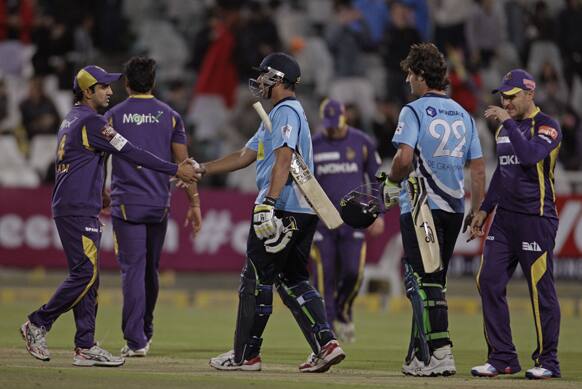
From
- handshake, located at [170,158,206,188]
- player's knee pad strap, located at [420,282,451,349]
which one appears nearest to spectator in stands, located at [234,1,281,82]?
handshake, located at [170,158,206,188]

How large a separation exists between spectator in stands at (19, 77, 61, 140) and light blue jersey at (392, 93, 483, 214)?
1279cm

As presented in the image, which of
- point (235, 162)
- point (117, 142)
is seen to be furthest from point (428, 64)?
point (117, 142)

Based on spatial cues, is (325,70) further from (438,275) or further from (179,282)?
(438,275)

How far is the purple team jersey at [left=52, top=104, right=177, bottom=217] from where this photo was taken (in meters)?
10.3

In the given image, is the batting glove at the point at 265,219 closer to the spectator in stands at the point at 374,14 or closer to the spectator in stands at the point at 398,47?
the spectator in stands at the point at 398,47

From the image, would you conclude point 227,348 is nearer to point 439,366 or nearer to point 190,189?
point 190,189

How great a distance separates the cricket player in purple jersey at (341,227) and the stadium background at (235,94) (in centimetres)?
85

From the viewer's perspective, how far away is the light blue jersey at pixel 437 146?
392 inches

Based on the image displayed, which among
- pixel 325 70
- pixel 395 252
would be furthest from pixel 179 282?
pixel 325 70

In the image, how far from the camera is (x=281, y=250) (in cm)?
996

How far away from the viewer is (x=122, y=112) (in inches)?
457

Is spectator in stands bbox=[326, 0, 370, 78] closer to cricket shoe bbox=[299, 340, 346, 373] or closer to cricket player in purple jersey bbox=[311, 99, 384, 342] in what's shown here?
cricket player in purple jersey bbox=[311, 99, 384, 342]

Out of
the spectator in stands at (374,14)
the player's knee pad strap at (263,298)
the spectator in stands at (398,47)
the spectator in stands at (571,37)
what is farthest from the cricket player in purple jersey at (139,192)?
the spectator in stands at (571,37)

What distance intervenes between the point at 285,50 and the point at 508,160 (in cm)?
1408
